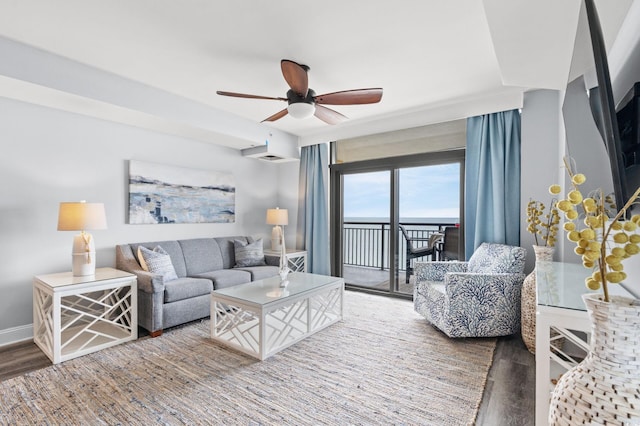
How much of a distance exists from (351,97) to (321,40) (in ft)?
1.68

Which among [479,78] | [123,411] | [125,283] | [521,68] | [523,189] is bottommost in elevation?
[123,411]

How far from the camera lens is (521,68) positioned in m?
2.11

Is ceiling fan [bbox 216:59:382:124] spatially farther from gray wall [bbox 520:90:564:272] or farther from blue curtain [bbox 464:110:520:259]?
gray wall [bbox 520:90:564:272]

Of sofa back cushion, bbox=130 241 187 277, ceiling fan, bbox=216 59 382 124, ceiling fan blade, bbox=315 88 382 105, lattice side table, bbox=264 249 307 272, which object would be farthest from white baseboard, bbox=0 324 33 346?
ceiling fan blade, bbox=315 88 382 105

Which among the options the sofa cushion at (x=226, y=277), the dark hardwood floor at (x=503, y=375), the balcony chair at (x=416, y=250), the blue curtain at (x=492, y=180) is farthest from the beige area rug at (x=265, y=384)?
the balcony chair at (x=416, y=250)

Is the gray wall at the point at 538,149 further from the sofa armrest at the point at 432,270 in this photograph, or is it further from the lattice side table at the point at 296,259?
the lattice side table at the point at 296,259

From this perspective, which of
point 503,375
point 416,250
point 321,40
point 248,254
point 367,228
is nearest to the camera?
point 503,375

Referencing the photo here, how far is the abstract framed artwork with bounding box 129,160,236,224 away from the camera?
3662 mm

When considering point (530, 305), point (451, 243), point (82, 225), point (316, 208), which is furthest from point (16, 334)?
point (451, 243)

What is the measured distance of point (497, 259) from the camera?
298 cm

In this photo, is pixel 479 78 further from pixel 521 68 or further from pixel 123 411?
pixel 123 411

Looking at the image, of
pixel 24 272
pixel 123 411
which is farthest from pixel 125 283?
pixel 123 411

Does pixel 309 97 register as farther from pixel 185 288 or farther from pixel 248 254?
pixel 248 254

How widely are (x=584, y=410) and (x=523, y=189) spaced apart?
3.05 metres
